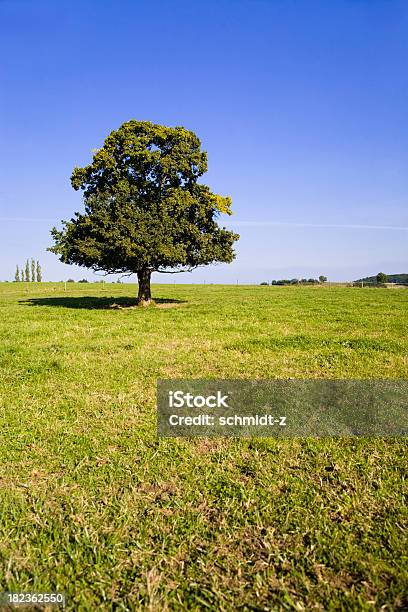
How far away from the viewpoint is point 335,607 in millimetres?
2910

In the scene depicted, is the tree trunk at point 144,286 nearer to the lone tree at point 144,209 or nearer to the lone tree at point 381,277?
the lone tree at point 144,209

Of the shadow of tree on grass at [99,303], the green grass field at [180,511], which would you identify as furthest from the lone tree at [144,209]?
the green grass field at [180,511]

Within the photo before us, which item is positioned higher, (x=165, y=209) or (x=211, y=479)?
(x=165, y=209)

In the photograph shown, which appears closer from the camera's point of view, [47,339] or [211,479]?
[211,479]

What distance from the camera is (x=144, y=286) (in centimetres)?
2719

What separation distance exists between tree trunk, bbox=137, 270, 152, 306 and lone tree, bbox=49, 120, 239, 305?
0.20 metres

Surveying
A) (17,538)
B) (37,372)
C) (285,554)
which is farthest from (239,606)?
(37,372)

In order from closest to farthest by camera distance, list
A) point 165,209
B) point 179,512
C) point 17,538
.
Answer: point 17,538 → point 179,512 → point 165,209

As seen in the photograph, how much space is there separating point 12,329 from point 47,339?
3.16 m

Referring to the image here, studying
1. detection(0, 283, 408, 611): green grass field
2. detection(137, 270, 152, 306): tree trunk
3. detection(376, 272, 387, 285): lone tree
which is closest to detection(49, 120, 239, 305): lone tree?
detection(137, 270, 152, 306): tree trunk

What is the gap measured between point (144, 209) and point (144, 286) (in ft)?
18.5

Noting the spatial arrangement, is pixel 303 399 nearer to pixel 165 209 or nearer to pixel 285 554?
pixel 285 554

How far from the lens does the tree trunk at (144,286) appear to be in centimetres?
2661

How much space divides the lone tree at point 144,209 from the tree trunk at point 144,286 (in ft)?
0.65
